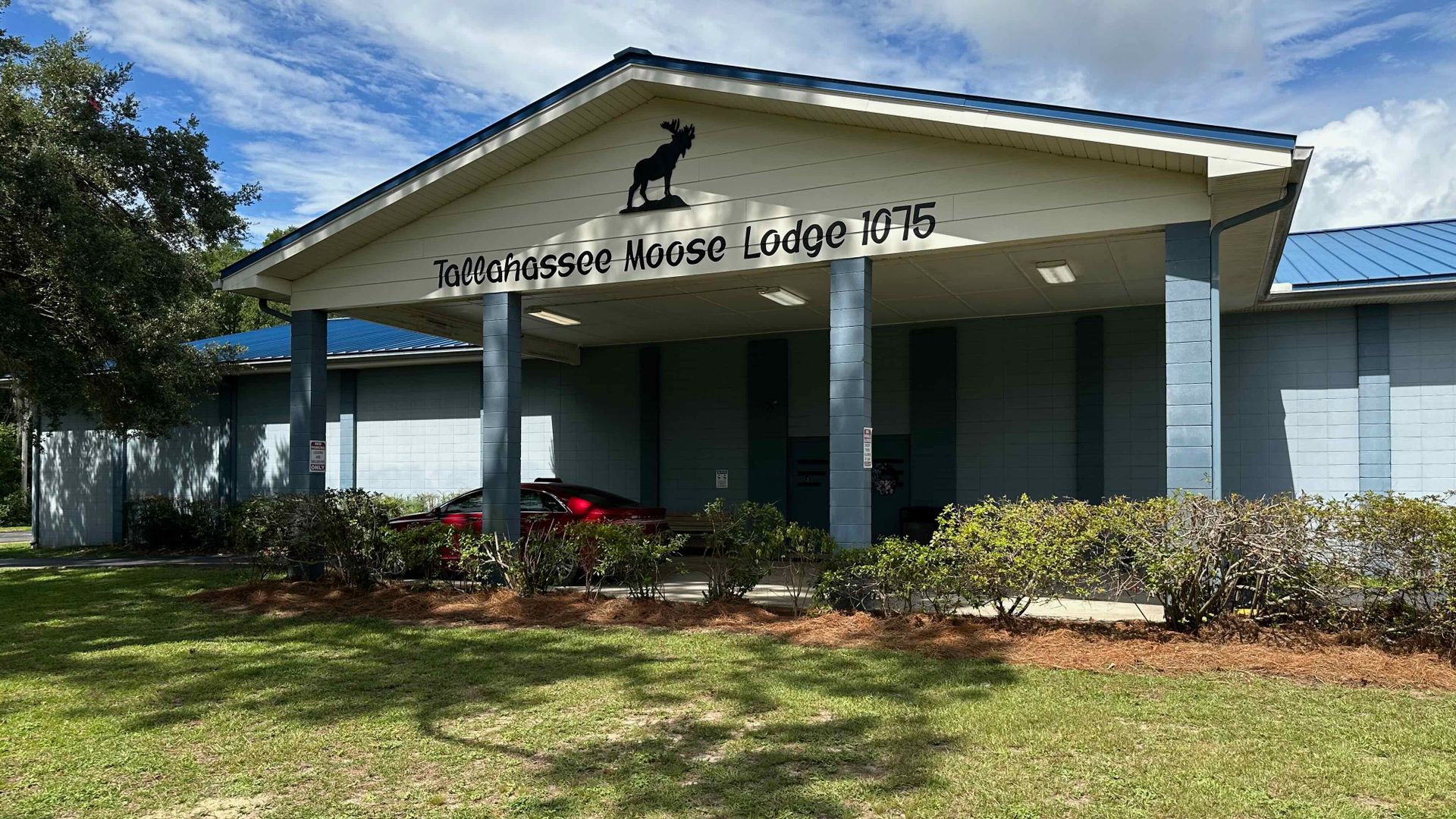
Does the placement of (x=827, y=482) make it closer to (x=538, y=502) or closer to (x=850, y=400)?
(x=538, y=502)

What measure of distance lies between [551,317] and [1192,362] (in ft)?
33.8

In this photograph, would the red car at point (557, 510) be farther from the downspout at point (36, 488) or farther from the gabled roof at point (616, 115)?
the downspout at point (36, 488)

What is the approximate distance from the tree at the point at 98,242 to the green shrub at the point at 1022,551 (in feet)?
38.9

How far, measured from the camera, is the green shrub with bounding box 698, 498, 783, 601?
34.9ft

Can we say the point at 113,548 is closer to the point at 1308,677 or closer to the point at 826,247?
the point at 826,247

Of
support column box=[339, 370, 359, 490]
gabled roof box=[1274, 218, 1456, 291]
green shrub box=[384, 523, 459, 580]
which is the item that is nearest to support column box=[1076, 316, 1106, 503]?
gabled roof box=[1274, 218, 1456, 291]

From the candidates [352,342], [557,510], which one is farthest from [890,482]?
[352,342]

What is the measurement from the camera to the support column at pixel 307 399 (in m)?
13.5

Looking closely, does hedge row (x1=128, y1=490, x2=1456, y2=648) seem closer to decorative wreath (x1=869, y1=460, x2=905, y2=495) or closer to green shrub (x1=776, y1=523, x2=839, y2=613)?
green shrub (x1=776, y1=523, x2=839, y2=613)

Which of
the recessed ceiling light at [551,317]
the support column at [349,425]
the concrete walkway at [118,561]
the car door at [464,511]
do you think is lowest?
the concrete walkway at [118,561]

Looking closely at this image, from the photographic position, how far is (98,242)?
1335 centimetres

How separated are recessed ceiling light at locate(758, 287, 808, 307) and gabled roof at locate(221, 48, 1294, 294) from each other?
11.7 feet

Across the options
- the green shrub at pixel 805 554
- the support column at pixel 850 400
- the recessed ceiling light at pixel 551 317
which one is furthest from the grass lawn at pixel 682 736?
the recessed ceiling light at pixel 551 317

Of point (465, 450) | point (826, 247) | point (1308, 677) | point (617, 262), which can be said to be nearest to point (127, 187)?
point (465, 450)
